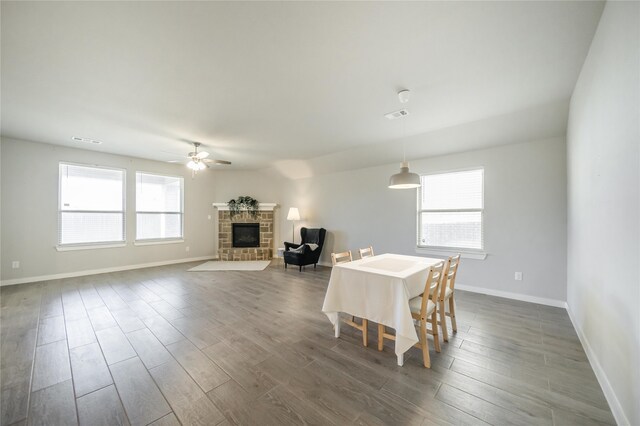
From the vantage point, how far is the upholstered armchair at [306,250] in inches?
224

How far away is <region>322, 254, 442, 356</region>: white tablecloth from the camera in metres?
2.02

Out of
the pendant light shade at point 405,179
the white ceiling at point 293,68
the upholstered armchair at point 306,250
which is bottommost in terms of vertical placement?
the upholstered armchair at point 306,250

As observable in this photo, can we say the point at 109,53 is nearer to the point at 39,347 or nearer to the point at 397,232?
the point at 39,347

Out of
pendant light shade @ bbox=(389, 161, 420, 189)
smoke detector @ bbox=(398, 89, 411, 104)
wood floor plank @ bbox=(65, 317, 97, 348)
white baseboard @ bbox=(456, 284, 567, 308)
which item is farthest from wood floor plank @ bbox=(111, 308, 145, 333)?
white baseboard @ bbox=(456, 284, 567, 308)

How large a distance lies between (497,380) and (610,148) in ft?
6.23

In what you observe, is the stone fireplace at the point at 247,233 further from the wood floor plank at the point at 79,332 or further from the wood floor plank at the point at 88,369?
the wood floor plank at the point at 88,369

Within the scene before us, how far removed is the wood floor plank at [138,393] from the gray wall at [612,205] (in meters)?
2.81

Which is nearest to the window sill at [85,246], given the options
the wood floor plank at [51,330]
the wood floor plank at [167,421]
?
the wood floor plank at [51,330]

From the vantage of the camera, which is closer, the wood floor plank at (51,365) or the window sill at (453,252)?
the wood floor plank at (51,365)

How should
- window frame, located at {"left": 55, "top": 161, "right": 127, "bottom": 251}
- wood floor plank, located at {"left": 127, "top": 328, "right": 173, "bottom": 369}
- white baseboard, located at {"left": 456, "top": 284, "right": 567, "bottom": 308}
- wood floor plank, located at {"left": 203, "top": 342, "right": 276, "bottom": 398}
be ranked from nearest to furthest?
wood floor plank, located at {"left": 203, "top": 342, "right": 276, "bottom": 398} < wood floor plank, located at {"left": 127, "top": 328, "right": 173, "bottom": 369} < white baseboard, located at {"left": 456, "top": 284, "right": 567, "bottom": 308} < window frame, located at {"left": 55, "top": 161, "right": 127, "bottom": 251}

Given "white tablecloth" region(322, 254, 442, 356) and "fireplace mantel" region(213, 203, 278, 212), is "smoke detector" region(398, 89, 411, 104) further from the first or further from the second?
"fireplace mantel" region(213, 203, 278, 212)

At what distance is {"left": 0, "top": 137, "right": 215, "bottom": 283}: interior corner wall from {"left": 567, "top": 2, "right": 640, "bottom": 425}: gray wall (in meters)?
7.66

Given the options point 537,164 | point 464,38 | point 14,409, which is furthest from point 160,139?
point 537,164

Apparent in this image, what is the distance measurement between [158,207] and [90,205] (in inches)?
51.1
